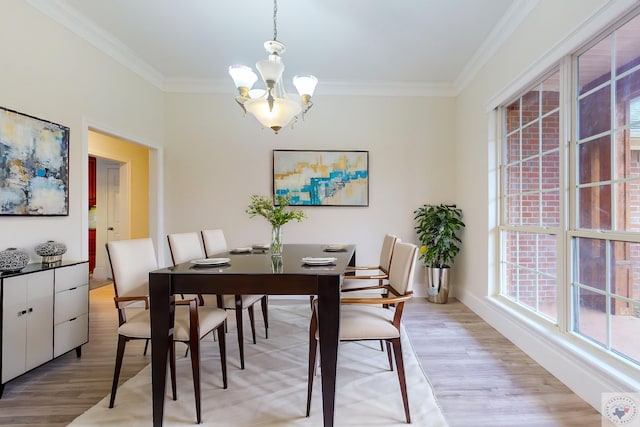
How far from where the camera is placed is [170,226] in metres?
4.37

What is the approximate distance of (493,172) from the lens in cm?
336

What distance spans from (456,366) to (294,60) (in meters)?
3.44

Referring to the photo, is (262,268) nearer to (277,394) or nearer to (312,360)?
(312,360)

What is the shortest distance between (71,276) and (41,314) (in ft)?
1.05

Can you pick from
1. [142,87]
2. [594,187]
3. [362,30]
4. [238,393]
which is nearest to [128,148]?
[142,87]

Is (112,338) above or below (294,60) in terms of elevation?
below

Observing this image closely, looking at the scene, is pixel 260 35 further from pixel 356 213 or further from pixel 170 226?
pixel 170 226

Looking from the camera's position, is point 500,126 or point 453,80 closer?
point 500,126

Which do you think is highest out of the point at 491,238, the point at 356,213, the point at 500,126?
the point at 500,126

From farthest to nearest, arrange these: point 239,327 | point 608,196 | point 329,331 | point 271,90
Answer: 1. point 271,90
2. point 239,327
3. point 608,196
4. point 329,331

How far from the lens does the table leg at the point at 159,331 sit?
164 centimetres

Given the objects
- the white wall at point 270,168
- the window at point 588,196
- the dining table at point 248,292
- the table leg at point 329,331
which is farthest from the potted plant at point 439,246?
the table leg at point 329,331

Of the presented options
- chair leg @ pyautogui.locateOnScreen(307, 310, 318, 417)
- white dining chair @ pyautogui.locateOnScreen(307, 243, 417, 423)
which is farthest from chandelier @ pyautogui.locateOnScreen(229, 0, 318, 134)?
chair leg @ pyautogui.locateOnScreen(307, 310, 318, 417)

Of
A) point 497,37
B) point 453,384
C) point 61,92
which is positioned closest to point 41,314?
point 61,92
